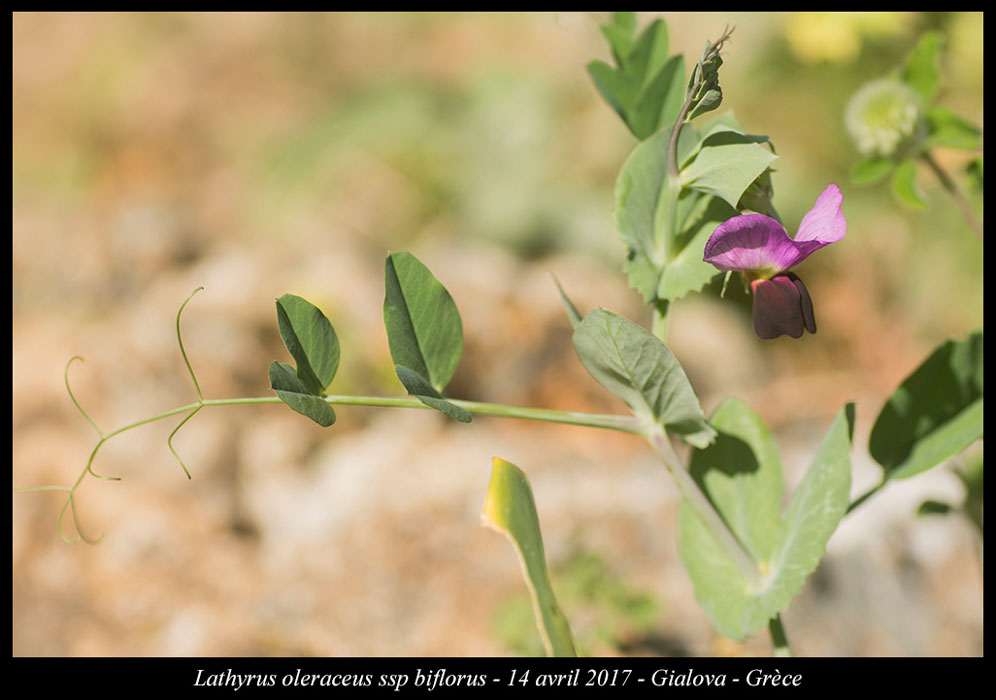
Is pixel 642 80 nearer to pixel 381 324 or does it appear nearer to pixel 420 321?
pixel 420 321

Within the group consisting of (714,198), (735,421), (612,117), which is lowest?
(612,117)

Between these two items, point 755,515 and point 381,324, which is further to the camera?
Answer: point 381,324

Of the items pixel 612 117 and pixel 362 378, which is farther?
pixel 612 117

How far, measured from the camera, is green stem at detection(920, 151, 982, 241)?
0.75 m

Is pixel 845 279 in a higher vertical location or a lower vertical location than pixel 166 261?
higher

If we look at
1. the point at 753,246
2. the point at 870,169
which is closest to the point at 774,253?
the point at 753,246

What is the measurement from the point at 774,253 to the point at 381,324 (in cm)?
142

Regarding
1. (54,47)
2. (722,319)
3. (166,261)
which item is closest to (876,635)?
(722,319)

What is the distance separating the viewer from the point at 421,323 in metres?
0.54

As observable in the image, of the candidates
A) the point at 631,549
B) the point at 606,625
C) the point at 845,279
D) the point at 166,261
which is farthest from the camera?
the point at 845,279

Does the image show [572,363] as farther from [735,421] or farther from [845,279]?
[735,421]

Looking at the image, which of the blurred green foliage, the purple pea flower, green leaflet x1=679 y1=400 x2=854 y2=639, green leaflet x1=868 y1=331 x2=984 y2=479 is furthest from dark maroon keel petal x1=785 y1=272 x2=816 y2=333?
the blurred green foliage

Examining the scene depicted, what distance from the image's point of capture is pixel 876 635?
110 cm
